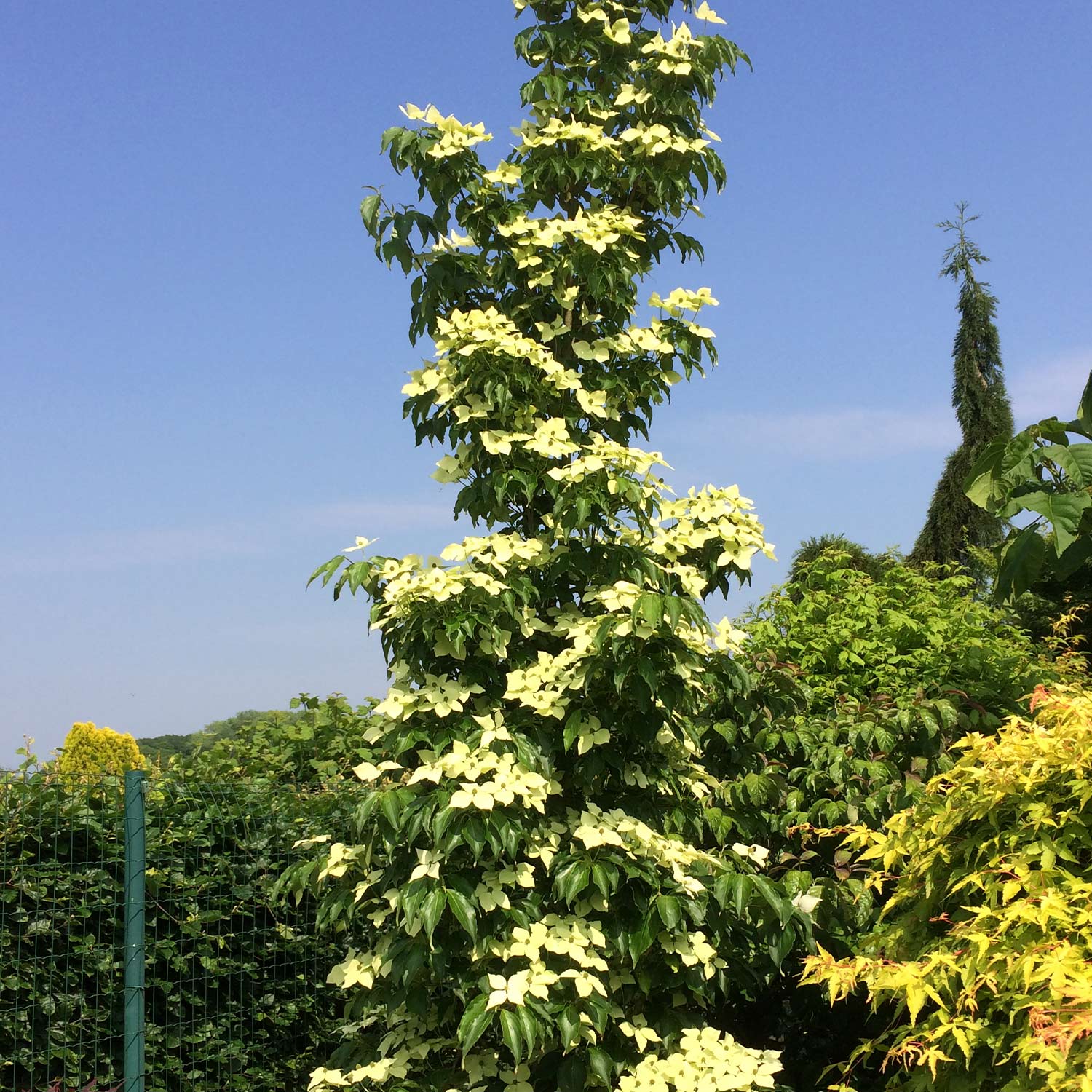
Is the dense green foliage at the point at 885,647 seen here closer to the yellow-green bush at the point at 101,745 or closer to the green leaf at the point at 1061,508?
the green leaf at the point at 1061,508

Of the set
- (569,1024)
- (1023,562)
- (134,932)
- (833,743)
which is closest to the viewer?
(569,1024)

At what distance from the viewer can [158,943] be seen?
159 inches

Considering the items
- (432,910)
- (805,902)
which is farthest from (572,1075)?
(805,902)

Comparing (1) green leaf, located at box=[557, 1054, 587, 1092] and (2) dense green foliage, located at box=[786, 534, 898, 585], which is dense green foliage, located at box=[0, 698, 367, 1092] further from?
(2) dense green foliage, located at box=[786, 534, 898, 585]

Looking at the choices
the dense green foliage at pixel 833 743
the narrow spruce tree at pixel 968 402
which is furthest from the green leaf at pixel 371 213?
the narrow spruce tree at pixel 968 402

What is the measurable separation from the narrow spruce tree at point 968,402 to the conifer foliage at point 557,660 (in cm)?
1487

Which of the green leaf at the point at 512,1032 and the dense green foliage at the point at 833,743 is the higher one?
the dense green foliage at the point at 833,743

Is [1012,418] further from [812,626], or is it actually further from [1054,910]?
→ [1054,910]

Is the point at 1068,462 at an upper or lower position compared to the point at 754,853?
upper

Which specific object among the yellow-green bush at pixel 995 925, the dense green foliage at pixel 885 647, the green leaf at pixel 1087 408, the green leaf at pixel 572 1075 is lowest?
the green leaf at pixel 572 1075

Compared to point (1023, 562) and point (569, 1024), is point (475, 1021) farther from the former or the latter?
point (1023, 562)

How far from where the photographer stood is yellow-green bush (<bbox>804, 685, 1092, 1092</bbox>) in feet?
8.62

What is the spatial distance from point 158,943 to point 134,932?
4.9 inches

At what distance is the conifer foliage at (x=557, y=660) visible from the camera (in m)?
3.10
